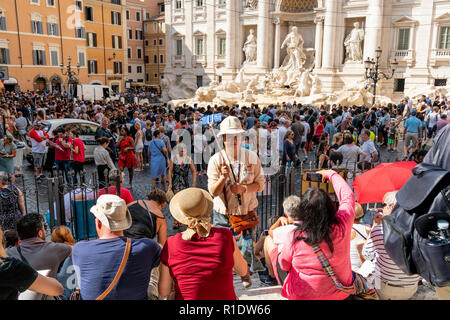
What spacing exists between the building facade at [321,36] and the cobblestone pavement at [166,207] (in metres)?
12.2

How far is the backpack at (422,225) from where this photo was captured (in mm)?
1771

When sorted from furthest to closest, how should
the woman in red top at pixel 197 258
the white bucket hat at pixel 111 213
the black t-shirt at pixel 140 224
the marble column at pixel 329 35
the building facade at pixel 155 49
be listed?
1. the building facade at pixel 155 49
2. the marble column at pixel 329 35
3. the black t-shirt at pixel 140 224
4. the white bucket hat at pixel 111 213
5. the woman in red top at pixel 197 258

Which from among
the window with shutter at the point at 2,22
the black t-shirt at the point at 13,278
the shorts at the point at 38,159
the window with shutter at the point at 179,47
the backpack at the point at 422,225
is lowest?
the shorts at the point at 38,159

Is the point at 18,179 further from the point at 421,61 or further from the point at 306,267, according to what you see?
the point at 421,61

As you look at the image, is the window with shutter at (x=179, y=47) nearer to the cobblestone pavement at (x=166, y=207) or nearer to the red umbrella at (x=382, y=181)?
the cobblestone pavement at (x=166, y=207)

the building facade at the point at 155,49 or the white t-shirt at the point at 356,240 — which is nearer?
the white t-shirt at the point at 356,240

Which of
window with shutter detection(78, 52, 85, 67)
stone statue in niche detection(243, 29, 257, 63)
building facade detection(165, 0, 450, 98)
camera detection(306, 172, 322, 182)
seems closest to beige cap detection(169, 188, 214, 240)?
camera detection(306, 172, 322, 182)

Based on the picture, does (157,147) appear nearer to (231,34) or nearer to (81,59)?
(231,34)

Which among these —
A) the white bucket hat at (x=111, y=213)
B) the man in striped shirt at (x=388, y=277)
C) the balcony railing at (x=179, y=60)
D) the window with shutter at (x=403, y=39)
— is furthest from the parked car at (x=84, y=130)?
the balcony railing at (x=179, y=60)

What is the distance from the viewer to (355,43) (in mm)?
25828

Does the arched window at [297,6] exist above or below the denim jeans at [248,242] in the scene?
above

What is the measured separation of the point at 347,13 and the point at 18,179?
78.9 feet

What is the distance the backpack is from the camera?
1771 millimetres
